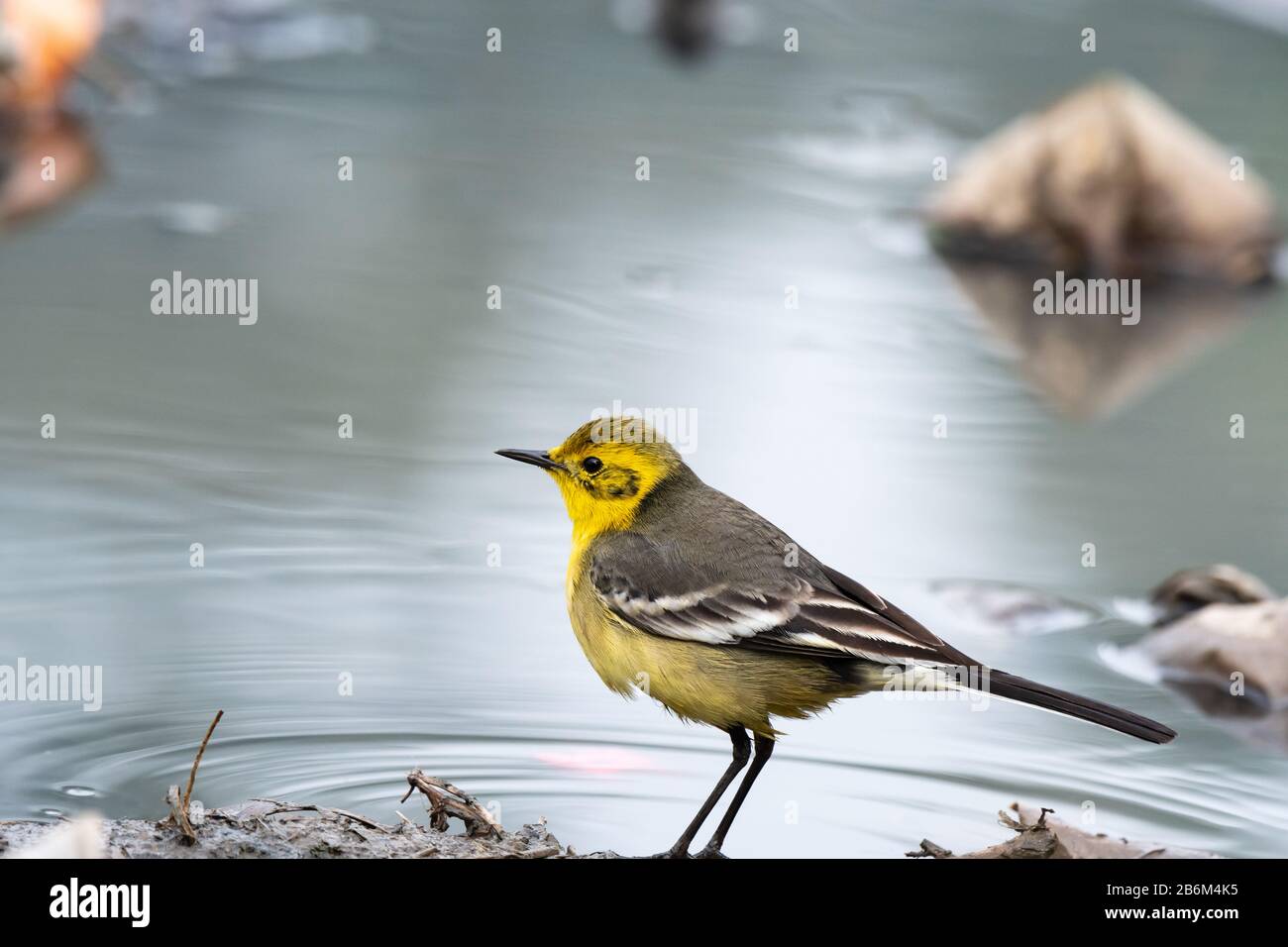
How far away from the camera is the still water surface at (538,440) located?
5.26 m

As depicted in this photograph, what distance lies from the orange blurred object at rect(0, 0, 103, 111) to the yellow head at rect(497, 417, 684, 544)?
7373 mm

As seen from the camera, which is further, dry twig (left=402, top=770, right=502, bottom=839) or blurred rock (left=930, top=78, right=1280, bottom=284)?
blurred rock (left=930, top=78, right=1280, bottom=284)

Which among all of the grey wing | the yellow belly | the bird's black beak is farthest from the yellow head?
the yellow belly

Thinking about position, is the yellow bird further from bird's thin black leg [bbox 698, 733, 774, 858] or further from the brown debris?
the brown debris

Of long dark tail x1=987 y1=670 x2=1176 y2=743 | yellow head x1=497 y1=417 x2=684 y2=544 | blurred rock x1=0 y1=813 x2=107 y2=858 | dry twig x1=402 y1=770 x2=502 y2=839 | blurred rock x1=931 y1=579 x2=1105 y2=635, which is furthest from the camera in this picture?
blurred rock x1=931 y1=579 x2=1105 y2=635

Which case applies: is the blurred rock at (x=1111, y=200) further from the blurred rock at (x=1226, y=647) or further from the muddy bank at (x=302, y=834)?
the muddy bank at (x=302, y=834)

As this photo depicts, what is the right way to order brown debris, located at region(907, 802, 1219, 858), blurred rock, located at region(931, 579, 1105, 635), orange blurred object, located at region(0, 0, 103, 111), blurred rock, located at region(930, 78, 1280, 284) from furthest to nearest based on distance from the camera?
orange blurred object, located at region(0, 0, 103, 111) → blurred rock, located at region(930, 78, 1280, 284) → blurred rock, located at region(931, 579, 1105, 635) → brown debris, located at region(907, 802, 1219, 858)

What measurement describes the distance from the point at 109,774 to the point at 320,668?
0.92 metres

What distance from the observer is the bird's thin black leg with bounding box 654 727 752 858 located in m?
4.65

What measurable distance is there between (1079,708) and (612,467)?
145 cm

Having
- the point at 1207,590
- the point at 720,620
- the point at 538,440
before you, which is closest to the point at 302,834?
the point at 720,620

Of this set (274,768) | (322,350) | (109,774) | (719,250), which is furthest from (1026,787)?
(719,250)

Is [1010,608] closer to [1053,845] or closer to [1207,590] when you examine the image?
[1207,590]

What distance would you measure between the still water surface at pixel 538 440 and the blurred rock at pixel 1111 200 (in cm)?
53
